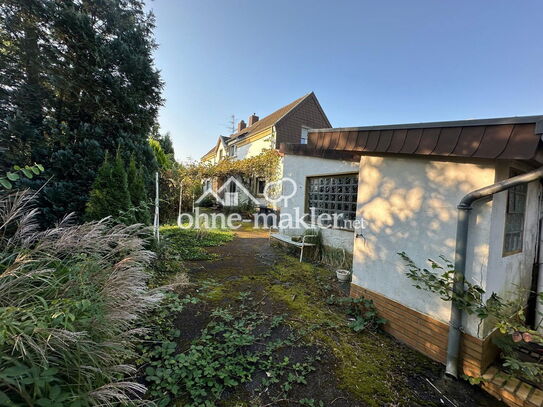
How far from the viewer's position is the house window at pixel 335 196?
5.50m

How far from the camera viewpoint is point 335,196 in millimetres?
6004

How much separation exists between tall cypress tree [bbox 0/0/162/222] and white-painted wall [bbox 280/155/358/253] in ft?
15.5

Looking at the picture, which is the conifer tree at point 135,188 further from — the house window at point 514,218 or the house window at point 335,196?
the house window at point 514,218

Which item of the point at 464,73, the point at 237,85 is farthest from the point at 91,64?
the point at 464,73

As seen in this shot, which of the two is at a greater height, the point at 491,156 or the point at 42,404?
the point at 491,156

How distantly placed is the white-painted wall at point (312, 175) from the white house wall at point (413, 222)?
1.88m

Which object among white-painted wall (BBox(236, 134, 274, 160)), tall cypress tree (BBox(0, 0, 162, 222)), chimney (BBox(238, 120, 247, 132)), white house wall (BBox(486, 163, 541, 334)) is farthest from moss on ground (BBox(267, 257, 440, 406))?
chimney (BBox(238, 120, 247, 132))

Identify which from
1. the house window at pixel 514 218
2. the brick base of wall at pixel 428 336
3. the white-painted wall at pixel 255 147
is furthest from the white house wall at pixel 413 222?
the white-painted wall at pixel 255 147

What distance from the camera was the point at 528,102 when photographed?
25.0 feet

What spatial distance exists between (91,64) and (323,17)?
681cm

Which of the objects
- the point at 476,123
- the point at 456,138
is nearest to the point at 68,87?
the point at 456,138

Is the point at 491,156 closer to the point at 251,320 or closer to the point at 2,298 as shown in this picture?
the point at 251,320

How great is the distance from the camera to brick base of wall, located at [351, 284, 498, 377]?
2391mm

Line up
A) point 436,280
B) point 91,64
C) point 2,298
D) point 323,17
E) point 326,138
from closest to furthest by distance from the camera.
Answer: point 2,298
point 436,280
point 326,138
point 91,64
point 323,17
